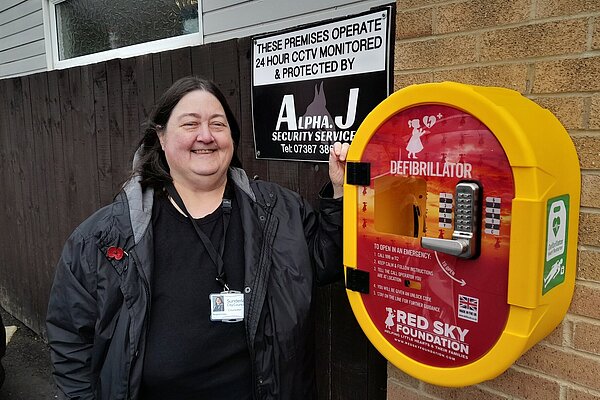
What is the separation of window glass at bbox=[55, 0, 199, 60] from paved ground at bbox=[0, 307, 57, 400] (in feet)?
9.79

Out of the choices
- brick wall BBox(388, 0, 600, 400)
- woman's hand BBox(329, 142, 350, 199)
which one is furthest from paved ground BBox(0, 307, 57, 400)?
brick wall BBox(388, 0, 600, 400)

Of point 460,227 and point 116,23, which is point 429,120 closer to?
point 460,227

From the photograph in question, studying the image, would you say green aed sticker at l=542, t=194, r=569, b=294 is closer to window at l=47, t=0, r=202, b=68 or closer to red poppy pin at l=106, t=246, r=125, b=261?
red poppy pin at l=106, t=246, r=125, b=261

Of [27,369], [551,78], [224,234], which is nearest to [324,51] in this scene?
[224,234]

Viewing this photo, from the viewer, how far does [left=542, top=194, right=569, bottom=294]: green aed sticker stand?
4.09 feet

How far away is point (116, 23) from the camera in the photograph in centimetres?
487

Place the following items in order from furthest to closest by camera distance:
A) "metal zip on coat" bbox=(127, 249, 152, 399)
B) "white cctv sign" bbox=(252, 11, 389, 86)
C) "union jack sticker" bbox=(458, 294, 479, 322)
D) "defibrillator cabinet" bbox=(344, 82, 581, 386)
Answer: "white cctv sign" bbox=(252, 11, 389, 86) → "metal zip on coat" bbox=(127, 249, 152, 399) → "union jack sticker" bbox=(458, 294, 479, 322) → "defibrillator cabinet" bbox=(344, 82, 581, 386)

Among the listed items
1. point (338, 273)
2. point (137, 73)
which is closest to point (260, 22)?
point (137, 73)

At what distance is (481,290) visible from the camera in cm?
130

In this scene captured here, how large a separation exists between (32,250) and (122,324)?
3.96 meters

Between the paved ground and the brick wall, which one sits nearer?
the brick wall

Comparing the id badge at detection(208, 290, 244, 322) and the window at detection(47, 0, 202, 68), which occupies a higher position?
the window at detection(47, 0, 202, 68)

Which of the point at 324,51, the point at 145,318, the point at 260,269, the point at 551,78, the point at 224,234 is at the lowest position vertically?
the point at 145,318

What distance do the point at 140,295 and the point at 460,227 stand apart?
3.52 ft
